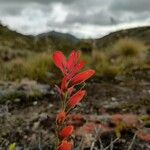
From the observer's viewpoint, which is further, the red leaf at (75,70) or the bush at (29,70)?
the bush at (29,70)

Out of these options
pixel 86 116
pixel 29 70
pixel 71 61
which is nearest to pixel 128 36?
pixel 29 70

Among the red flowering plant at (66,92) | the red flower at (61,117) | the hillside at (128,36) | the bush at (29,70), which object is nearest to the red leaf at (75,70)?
the red flowering plant at (66,92)

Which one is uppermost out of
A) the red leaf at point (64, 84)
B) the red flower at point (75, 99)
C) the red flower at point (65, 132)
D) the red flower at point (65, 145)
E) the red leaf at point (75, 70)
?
the red leaf at point (75, 70)

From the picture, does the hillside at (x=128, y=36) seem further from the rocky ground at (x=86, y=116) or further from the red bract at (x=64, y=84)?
the red bract at (x=64, y=84)

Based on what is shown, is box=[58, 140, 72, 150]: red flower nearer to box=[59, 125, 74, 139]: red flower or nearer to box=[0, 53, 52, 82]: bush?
box=[59, 125, 74, 139]: red flower

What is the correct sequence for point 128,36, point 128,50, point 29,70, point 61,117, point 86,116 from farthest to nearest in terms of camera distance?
point 128,36
point 128,50
point 29,70
point 86,116
point 61,117

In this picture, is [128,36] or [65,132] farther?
[128,36]

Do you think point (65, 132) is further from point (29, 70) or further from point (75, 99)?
point (29, 70)

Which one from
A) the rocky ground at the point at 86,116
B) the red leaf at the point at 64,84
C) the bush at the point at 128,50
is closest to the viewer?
the red leaf at the point at 64,84

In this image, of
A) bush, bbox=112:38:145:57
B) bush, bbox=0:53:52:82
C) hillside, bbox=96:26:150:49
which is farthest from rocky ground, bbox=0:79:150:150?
hillside, bbox=96:26:150:49
